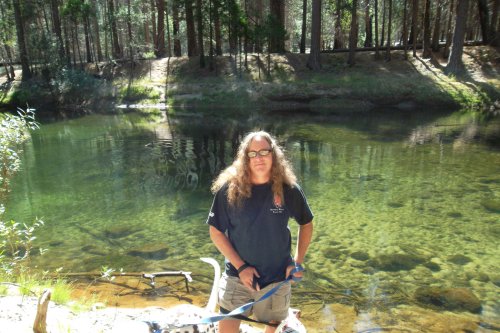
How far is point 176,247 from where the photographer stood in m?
6.82

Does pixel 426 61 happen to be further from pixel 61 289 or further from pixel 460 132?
pixel 61 289

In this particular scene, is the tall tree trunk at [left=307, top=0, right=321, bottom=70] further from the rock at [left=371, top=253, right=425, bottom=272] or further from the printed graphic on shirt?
the printed graphic on shirt

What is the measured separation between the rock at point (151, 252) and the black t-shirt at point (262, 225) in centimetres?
390

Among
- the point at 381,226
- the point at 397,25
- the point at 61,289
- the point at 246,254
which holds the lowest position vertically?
the point at 381,226

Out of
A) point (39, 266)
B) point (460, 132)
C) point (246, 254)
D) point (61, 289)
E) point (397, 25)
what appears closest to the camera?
point (246, 254)

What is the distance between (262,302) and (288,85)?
84.5ft

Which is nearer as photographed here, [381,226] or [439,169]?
[381,226]

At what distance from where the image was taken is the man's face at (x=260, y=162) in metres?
2.73

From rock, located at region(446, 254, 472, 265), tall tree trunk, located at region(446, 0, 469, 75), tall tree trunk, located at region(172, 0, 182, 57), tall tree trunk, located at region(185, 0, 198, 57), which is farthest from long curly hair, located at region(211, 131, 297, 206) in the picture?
tall tree trunk, located at region(172, 0, 182, 57)

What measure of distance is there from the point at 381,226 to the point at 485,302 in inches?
103

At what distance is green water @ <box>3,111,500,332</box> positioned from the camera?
585 centimetres

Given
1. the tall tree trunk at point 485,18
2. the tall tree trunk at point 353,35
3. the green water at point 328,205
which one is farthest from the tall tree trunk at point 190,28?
the tall tree trunk at point 485,18

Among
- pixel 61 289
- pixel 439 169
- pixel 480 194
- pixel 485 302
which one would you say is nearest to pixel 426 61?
pixel 439 169

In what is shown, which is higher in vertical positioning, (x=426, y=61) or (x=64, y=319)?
(x=426, y=61)
